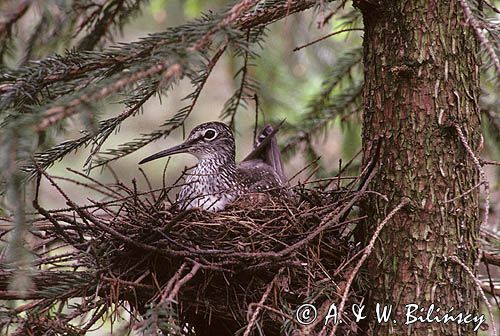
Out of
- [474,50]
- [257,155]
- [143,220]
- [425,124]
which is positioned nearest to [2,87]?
[143,220]

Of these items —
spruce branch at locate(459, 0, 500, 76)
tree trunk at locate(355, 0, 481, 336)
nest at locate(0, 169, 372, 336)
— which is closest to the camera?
spruce branch at locate(459, 0, 500, 76)

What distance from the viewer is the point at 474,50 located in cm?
337

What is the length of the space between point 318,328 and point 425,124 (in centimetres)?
95

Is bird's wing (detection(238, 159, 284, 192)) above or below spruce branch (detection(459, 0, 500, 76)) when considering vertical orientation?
below

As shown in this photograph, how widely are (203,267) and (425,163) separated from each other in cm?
102

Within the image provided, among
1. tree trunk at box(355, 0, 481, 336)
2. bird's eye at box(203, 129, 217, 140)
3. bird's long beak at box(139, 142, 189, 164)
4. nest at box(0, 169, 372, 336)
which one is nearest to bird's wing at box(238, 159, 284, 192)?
bird's eye at box(203, 129, 217, 140)

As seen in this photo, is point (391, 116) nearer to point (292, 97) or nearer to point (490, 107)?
point (490, 107)

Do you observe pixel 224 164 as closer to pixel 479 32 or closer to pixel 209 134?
pixel 209 134

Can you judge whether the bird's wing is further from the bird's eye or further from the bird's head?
the bird's eye

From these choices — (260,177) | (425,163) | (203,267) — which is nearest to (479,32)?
(425,163)

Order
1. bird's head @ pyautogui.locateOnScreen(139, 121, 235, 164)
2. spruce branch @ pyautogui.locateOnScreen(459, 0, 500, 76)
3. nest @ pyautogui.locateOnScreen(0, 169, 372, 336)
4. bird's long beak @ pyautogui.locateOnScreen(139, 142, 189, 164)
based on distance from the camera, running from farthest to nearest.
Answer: bird's head @ pyautogui.locateOnScreen(139, 121, 235, 164)
bird's long beak @ pyautogui.locateOnScreen(139, 142, 189, 164)
nest @ pyautogui.locateOnScreen(0, 169, 372, 336)
spruce branch @ pyautogui.locateOnScreen(459, 0, 500, 76)

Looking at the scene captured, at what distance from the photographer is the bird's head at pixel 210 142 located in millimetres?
5055

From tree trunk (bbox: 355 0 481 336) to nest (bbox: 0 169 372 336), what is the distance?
0.62 ft

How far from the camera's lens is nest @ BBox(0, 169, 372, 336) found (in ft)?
9.77
